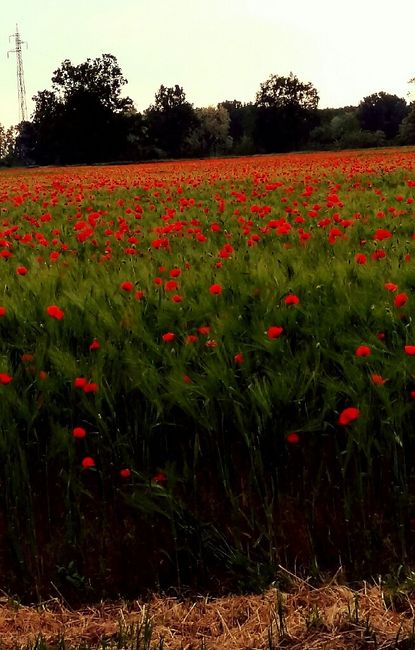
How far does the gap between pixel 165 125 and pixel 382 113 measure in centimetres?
4014

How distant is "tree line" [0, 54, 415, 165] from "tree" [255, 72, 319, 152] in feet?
0.39

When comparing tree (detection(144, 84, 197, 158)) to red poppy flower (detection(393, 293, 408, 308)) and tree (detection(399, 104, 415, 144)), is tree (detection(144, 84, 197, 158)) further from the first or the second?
red poppy flower (detection(393, 293, 408, 308))

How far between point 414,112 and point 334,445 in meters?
69.4

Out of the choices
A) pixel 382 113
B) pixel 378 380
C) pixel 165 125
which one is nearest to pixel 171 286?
pixel 378 380

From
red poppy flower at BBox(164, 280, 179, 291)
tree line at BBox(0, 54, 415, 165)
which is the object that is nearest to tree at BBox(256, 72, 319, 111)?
tree line at BBox(0, 54, 415, 165)

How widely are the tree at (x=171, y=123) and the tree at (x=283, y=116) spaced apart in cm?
851

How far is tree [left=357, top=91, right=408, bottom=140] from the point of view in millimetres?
107688

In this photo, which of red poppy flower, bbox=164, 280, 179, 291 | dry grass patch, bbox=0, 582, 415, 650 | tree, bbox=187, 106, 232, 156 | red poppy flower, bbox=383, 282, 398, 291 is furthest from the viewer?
tree, bbox=187, 106, 232, 156

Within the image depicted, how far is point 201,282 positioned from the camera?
4.08m

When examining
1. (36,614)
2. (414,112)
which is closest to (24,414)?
(36,614)

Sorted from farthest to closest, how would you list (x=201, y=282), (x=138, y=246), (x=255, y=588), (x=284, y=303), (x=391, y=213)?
(x=391, y=213)
(x=138, y=246)
(x=201, y=282)
(x=284, y=303)
(x=255, y=588)

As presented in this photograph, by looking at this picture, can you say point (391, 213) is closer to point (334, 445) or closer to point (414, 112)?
point (334, 445)

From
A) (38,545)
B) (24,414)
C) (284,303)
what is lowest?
(38,545)

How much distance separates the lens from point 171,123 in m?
84.9
